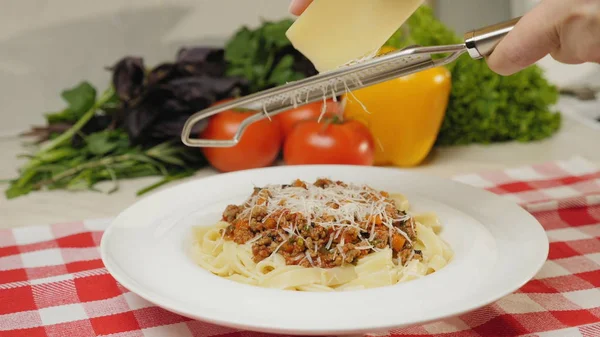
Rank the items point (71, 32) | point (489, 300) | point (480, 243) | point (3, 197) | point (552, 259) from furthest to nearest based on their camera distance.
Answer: point (71, 32)
point (3, 197)
point (552, 259)
point (480, 243)
point (489, 300)

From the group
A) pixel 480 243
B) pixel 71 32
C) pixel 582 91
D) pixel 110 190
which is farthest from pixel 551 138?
pixel 71 32

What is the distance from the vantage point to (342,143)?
2.69 meters

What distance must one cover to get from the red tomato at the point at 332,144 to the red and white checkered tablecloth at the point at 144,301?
2.18 ft

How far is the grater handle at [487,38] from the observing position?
157cm

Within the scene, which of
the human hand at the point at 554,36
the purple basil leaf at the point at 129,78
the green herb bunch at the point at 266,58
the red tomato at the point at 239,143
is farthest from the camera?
the green herb bunch at the point at 266,58

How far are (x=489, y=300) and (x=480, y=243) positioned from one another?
372 millimetres

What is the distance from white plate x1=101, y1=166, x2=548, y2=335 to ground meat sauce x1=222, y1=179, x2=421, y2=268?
0.15 metres

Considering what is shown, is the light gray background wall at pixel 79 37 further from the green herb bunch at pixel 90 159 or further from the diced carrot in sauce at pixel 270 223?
the diced carrot in sauce at pixel 270 223

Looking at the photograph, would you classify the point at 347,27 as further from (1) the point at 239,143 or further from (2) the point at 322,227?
(1) the point at 239,143

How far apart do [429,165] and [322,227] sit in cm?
136

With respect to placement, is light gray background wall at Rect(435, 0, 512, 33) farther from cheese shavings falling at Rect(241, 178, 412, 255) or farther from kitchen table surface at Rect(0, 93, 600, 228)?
cheese shavings falling at Rect(241, 178, 412, 255)

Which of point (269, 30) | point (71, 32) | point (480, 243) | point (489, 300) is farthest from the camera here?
point (71, 32)

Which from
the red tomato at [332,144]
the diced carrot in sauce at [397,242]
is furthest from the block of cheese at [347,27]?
the red tomato at [332,144]

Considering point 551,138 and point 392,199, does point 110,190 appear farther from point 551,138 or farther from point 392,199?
point 551,138
